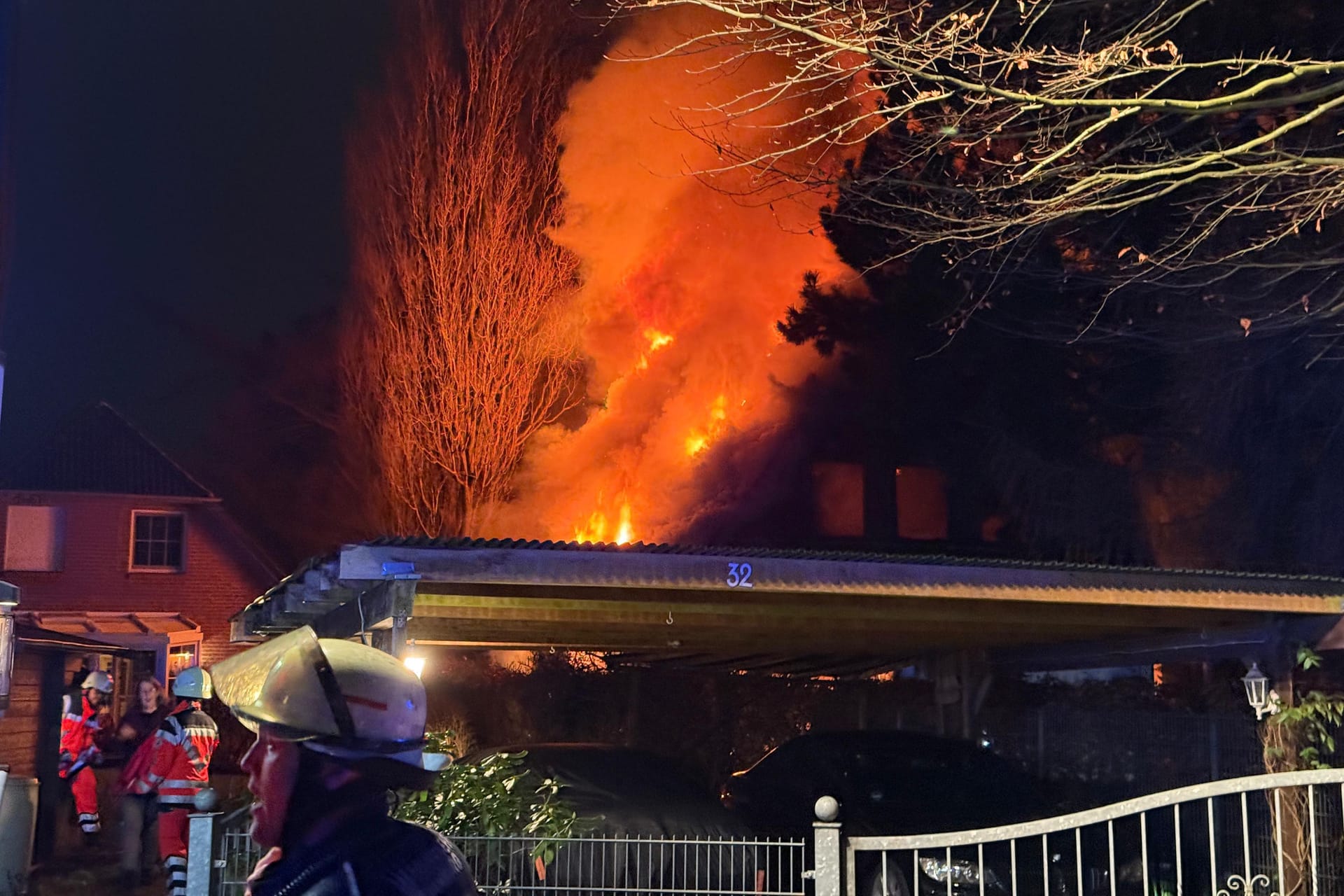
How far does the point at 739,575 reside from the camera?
30.3ft

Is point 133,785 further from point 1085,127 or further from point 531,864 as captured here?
point 1085,127

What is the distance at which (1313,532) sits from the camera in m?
16.6

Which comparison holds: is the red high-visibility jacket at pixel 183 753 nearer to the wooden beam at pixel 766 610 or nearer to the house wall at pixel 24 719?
the wooden beam at pixel 766 610

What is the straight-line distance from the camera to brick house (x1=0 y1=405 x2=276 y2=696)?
27.9 metres

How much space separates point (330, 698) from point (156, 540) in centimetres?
2893

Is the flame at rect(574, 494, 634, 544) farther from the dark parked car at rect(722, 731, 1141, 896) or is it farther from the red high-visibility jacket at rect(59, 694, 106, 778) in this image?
the red high-visibility jacket at rect(59, 694, 106, 778)

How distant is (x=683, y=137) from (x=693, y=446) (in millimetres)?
5418

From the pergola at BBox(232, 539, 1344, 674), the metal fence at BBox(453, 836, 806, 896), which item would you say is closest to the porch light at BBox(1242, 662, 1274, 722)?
the pergola at BBox(232, 539, 1344, 674)

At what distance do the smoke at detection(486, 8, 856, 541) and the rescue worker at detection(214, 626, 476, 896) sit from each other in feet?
61.8

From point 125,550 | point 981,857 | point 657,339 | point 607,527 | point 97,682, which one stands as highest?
point 657,339

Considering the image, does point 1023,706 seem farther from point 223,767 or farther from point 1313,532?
point 223,767

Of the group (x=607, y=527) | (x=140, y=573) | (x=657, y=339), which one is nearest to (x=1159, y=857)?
(x=607, y=527)

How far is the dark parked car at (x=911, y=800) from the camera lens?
913cm

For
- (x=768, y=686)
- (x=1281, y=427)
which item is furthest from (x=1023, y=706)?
(x=1281, y=427)
